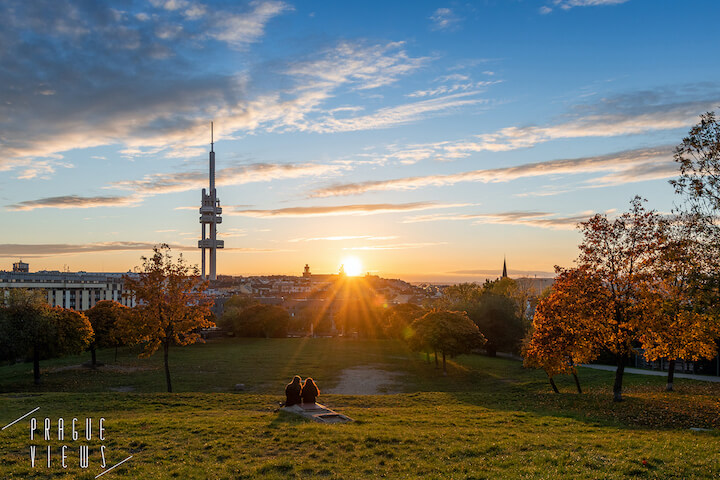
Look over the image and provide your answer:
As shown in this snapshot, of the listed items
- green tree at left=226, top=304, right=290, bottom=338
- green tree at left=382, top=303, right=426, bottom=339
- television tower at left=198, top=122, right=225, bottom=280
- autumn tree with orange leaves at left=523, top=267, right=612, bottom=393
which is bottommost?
green tree at left=226, top=304, right=290, bottom=338

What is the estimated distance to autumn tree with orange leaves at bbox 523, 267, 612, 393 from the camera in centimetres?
2369

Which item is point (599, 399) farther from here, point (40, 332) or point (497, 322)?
point (497, 322)

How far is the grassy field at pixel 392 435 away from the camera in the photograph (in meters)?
12.2

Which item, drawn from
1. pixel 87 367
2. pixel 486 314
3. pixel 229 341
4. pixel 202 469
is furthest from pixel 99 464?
pixel 229 341

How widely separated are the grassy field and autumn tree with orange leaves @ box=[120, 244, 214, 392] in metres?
4.71

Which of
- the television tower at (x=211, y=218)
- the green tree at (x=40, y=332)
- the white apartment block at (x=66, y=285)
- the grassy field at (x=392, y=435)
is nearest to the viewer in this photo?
the grassy field at (x=392, y=435)

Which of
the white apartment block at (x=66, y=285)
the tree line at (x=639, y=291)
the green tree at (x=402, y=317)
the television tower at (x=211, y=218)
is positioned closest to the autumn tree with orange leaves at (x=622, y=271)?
the tree line at (x=639, y=291)

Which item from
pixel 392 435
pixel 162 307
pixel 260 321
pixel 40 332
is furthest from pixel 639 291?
pixel 260 321

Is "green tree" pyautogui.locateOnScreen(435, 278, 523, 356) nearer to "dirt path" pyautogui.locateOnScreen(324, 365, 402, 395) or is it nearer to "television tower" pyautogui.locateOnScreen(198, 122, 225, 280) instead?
"dirt path" pyautogui.locateOnScreen(324, 365, 402, 395)

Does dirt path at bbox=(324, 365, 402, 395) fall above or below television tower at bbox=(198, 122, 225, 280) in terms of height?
below

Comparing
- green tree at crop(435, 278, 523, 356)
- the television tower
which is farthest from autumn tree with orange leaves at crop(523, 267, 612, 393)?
the television tower

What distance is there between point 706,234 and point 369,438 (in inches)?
594

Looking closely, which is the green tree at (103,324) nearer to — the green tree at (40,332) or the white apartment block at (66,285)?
the green tree at (40,332)

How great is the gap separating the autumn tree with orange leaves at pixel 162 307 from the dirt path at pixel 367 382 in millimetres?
9478
